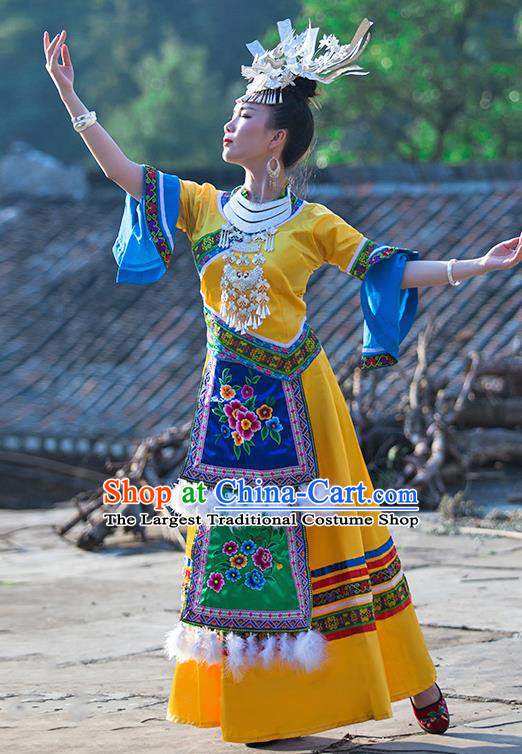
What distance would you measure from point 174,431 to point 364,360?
168 inches

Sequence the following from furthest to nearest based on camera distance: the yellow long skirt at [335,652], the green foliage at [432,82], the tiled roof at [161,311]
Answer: the green foliage at [432,82] < the tiled roof at [161,311] < the yellow long skirt at [335,652]

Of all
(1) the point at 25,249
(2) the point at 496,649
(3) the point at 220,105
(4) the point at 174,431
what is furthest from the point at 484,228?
(3) the point at 220,105

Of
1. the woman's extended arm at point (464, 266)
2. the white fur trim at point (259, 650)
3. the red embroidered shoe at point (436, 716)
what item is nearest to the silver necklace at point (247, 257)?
the woman's extended arm at point (464, 266)

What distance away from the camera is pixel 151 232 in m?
3.99

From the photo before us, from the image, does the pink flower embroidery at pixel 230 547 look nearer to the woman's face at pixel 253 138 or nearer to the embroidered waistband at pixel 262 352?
the embroidered waistband at pixel 262 352

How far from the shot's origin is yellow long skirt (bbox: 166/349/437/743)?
3.70 m

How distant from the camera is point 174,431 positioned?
26.8ft

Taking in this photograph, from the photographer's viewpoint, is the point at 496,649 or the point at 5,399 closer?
the point at 496,649

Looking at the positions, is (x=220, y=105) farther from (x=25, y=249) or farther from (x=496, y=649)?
(x=496, y=649)

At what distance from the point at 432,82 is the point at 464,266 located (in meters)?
15.9

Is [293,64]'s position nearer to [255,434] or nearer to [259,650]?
[255,434]

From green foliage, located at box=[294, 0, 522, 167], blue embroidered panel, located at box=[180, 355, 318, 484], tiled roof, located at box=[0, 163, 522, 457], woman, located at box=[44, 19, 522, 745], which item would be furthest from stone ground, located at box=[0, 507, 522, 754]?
green foliage, located at box=[294, 0, 522, 167]

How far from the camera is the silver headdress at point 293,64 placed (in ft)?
13.1

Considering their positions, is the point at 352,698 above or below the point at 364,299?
below
